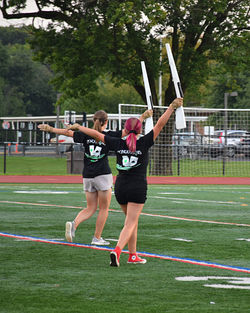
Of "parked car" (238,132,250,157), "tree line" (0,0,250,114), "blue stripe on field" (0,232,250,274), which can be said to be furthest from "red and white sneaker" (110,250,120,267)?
"parked car" (238,132,250,157)

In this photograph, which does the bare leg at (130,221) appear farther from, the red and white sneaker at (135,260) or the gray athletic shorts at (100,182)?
the gray athletic shorts at (100,182)

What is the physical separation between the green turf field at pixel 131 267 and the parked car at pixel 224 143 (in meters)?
18.4

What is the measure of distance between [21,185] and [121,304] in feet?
59.0

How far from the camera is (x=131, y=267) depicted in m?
8.26

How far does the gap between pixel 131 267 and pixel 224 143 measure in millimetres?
26593

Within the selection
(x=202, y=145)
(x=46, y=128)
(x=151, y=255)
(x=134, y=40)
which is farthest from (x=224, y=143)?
(x=151, y=255)

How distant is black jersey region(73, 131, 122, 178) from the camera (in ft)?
32.3

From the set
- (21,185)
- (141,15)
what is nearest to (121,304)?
(21,185)

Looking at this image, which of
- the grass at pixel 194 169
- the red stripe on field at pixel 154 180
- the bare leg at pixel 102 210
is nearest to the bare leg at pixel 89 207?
the bare leg at pixel 102 210

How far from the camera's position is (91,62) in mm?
30703

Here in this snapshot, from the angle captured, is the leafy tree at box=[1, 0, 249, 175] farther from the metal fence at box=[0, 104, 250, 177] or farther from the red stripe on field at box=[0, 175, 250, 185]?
the red stripe on field at box=[0, 175, 250, 185]

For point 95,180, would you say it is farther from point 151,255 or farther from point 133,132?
point 133,132

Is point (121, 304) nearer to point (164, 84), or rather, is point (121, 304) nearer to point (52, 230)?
point (52, 230)

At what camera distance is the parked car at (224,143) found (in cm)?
3403
